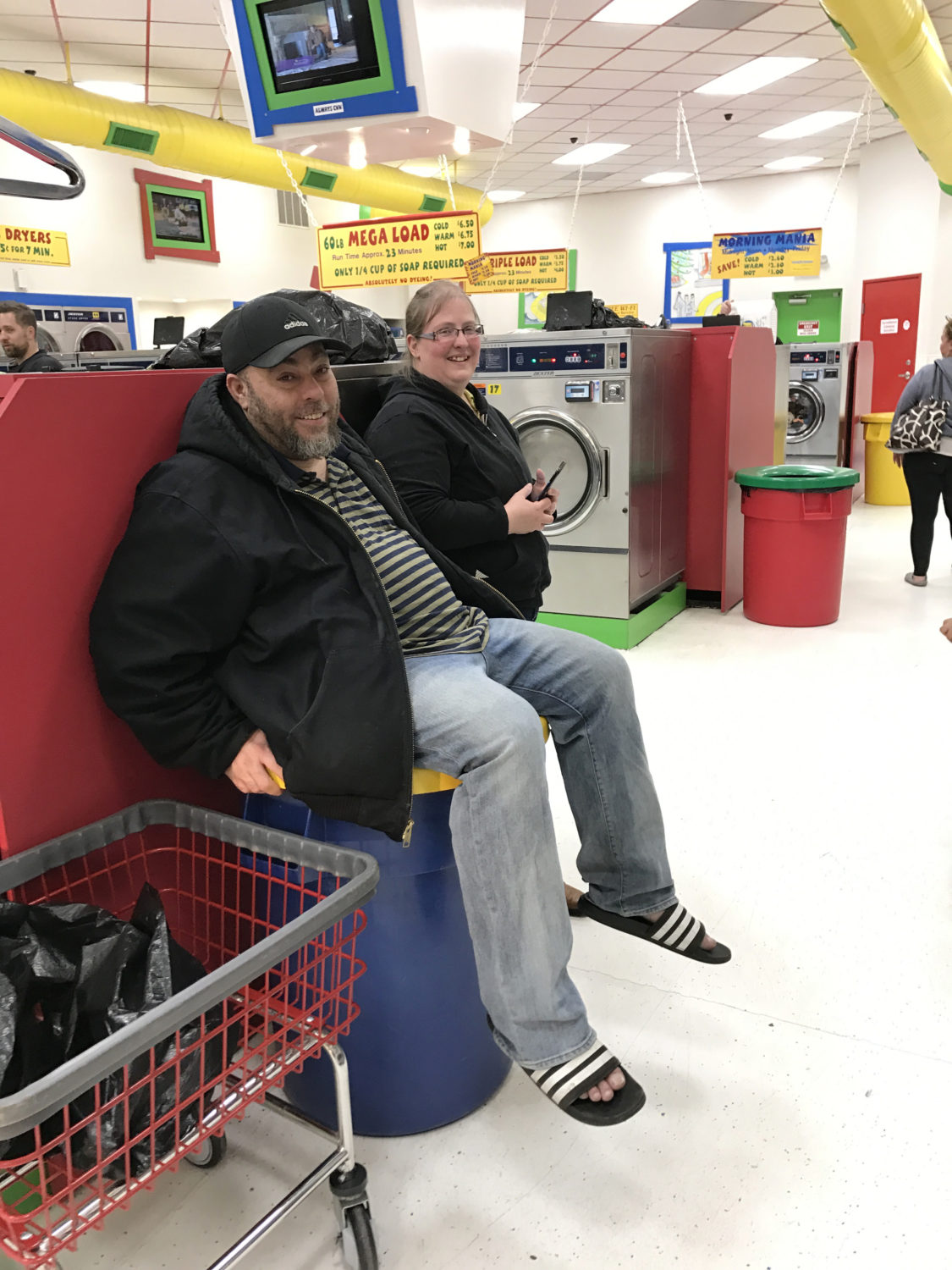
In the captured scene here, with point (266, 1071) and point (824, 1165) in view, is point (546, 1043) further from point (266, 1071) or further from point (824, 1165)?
point (824, 1165)

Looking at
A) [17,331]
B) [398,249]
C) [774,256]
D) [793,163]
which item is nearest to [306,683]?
[17,331]

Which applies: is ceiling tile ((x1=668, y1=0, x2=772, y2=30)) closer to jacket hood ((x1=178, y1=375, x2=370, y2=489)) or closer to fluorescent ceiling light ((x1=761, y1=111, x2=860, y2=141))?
fluorescent ceiling light ((x1=761, y1=111, x2=860, y2=141))

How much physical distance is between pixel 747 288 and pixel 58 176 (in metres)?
9.94

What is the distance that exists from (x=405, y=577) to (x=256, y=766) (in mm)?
475

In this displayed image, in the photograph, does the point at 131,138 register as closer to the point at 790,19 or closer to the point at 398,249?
the point at 398,249

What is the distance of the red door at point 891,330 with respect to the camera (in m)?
11.3

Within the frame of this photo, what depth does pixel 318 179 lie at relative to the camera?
895cm

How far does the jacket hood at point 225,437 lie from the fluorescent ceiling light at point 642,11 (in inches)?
268

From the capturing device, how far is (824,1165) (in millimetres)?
1659

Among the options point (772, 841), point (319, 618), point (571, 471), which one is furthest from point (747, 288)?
point (319, 618)

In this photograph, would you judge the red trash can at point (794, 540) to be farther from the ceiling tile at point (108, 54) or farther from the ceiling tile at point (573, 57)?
the ceiling tile at point (108, 54)

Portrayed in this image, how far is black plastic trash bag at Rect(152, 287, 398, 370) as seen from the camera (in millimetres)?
2037

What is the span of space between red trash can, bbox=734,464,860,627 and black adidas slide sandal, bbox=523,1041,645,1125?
366 centimetres

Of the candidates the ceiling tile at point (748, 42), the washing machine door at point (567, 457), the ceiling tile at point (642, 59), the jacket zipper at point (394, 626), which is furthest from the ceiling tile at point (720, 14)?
the jacket zipper at point (394, 626)
